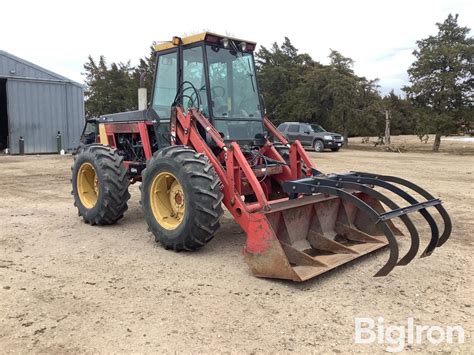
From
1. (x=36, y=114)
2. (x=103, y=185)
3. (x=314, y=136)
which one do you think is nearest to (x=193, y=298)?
(x=103, y=185)

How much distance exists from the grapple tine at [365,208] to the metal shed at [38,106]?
63.9 ft

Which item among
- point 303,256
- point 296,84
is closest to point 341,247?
point 303,256

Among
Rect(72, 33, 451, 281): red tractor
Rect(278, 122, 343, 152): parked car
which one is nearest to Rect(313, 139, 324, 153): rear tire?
Rect(278, 122, 343, 152): parked car

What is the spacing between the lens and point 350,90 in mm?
28641

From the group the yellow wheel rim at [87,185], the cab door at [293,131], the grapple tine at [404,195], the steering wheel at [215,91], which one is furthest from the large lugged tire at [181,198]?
the cab door at [293,131]

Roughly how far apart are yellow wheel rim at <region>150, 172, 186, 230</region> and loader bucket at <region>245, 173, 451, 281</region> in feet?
4.42

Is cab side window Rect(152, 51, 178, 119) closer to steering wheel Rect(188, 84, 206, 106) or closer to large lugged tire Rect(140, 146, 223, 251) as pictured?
steering wheel Rect(188, 84, 206, 106)

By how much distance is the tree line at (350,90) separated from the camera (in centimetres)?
2302

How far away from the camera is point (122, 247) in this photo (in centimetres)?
582

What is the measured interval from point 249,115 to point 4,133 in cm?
2368

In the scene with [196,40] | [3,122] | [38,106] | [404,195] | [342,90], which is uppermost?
[342,90]

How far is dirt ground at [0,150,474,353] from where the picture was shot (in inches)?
134

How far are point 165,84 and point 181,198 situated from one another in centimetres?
203

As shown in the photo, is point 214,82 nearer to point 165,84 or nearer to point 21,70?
point 165,84
